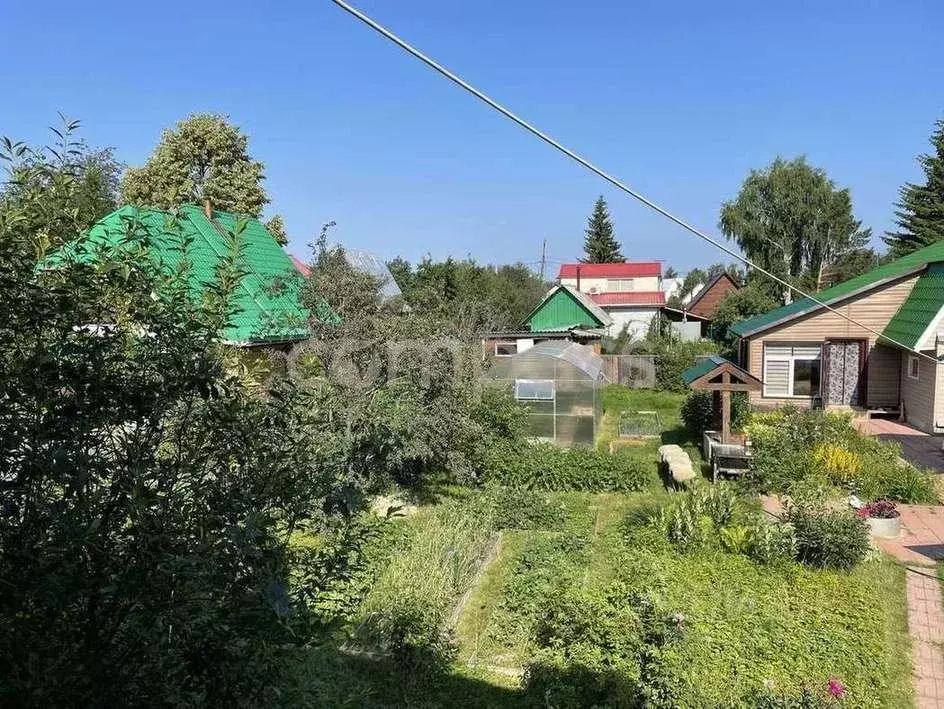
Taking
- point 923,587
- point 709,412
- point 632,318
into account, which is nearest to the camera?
point 923,587

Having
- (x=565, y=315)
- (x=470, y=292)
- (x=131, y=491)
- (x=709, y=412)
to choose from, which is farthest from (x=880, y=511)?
(x=565, y=315)

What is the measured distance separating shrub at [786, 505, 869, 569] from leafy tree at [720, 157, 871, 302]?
32758mm

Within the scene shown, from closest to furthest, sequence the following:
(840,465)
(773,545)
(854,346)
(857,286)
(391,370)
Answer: (773,545) < (391,370) < (840,465) < (854,346) < (857,286)

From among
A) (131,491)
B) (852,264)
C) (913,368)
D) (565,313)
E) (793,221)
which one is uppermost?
(793,221)

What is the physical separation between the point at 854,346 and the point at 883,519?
10658 millimetres

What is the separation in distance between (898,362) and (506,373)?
1168cm

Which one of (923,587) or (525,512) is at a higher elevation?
(525,512)

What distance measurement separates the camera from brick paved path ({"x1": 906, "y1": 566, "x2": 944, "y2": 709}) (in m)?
5.87

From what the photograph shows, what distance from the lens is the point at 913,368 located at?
1725 centimetres

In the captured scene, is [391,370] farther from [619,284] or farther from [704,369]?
[619,284]

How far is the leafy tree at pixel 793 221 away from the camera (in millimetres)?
38500

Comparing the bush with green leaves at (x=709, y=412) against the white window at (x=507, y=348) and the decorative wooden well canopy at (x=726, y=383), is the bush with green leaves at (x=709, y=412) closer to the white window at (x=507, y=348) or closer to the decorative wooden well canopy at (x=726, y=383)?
the decorative wooden well canopy at (x=726, y=383)

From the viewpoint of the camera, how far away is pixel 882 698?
18.8ft

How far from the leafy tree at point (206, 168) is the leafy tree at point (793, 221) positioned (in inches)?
1132
